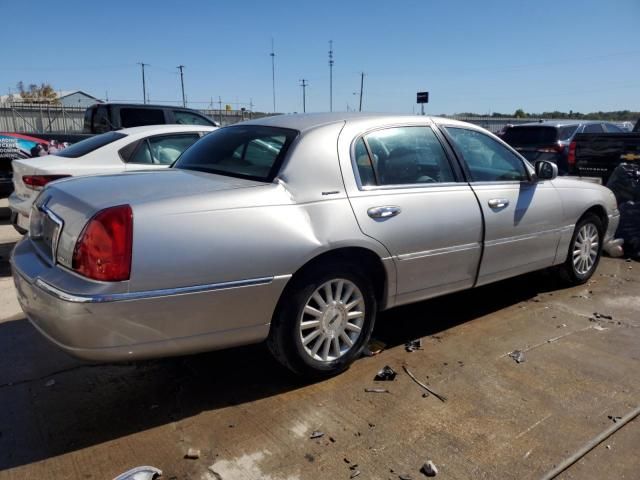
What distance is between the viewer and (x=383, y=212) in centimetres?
348

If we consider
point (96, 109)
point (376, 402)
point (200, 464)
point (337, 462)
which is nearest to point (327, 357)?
point (376, 402)

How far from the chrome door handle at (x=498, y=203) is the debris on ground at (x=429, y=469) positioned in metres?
2.18

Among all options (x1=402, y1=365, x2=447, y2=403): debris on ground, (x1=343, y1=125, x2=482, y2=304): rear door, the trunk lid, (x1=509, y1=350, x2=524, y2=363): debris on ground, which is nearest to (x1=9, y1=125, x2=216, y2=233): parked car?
the trunk lid

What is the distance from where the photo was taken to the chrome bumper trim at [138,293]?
257 centimetres

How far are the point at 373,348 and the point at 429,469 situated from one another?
4.69ft

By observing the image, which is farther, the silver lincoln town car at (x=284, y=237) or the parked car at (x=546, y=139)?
the parked car at (x=546, y=139)

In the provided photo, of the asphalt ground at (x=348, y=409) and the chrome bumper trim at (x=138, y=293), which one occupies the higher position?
the chrome bumper trim at (x=138, y=293)

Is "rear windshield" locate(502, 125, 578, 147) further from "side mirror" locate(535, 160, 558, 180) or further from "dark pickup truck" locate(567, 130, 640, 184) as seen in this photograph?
"side mirror" locate(535, 160, 558, 180)

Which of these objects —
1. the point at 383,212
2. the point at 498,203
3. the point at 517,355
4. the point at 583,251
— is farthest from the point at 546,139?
the point at 383,212

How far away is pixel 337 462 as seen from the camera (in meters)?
2.65

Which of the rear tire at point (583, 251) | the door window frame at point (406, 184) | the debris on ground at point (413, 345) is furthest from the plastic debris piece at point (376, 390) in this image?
the rear tire at point (583, 251)

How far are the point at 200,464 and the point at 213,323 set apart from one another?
0.69 metres

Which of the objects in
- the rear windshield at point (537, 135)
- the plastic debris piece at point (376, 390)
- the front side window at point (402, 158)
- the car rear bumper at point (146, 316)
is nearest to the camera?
the car rear bumper at point (146, 316)

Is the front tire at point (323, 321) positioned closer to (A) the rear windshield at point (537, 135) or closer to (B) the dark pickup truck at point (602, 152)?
→ (B) the dark pickup truck at point (602, 152)
